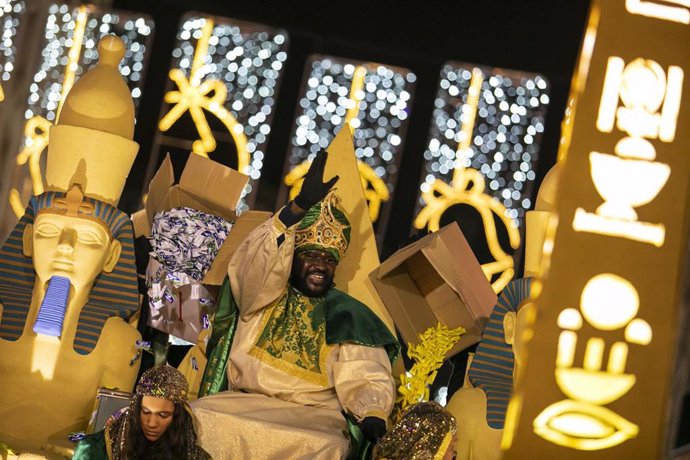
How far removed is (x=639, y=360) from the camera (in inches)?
61.5

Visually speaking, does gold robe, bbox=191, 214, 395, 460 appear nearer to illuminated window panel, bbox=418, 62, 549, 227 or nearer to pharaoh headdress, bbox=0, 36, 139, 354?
pharaoh headdress, bbox=0, 36, 139, 354

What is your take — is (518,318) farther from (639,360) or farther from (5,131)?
(5,131)

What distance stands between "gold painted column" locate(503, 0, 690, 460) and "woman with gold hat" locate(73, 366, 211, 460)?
7.58ft

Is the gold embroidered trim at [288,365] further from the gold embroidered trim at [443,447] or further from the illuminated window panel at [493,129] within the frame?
the illuminated window panel at [493,129]

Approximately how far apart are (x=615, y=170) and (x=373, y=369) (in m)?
3.18

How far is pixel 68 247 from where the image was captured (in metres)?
4.73

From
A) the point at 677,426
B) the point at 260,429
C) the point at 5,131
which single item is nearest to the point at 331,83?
the point at 5,131

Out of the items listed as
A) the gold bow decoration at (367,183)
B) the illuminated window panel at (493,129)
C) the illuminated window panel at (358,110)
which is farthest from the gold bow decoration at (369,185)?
the illuminated window panel at (493,129)

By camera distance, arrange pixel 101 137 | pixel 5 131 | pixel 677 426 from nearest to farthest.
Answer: pixel 101 137, pixel 677 426, pixel 5 131

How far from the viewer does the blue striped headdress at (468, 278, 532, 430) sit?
472cm

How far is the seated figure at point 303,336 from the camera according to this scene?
4453 millimetres

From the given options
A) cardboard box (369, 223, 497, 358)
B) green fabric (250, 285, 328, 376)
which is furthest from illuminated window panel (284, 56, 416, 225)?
green fabric (250, 285, 328, 376)

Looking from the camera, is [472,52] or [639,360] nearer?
[639,360]

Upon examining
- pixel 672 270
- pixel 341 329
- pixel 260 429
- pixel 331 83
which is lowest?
pixel 260 429
